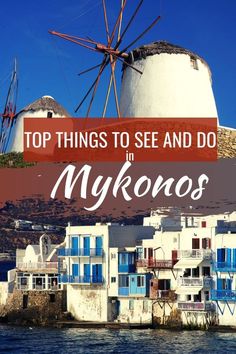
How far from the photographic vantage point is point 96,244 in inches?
1810

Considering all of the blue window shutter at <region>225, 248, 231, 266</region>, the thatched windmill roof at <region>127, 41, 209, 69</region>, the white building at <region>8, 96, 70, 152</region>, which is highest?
A: the thatched windmill roof at <region>127, 41, 209, 69</region>

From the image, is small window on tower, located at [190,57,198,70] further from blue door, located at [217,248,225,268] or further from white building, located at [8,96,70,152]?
blue door, located at [217,248,225,268]

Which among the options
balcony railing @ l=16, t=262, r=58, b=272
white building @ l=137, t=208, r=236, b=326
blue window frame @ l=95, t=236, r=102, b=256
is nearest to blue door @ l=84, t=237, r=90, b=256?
blue window frame @ l=95, t=236, r=102, b=256

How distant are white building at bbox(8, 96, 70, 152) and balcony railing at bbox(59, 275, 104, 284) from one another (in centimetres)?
3869

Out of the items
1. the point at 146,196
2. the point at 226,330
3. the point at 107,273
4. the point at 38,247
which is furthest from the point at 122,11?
the point at 226,330

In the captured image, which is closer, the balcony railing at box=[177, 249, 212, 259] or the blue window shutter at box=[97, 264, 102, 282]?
the balcony railing at box=[177, 249, 212, 259]

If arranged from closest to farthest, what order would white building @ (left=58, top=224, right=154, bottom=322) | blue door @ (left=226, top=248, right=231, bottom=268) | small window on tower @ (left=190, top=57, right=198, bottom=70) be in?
blue door @ (left=226, top=248, right=231, bottom=268)
white building @ (left=58, top=224, right=154, bottom=322)
small window on tower @ (left=190, top=57, right=198, bottom=70)

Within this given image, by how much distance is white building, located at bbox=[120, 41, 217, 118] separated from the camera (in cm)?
7289

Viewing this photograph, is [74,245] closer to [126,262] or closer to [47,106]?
[126,262]

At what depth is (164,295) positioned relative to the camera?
142 ft

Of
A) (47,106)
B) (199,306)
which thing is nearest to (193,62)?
(47,106)

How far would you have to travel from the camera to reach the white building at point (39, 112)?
279 feet

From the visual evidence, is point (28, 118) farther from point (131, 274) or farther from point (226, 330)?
point (226, 330)

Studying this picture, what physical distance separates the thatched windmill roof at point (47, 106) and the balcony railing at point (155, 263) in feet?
139
